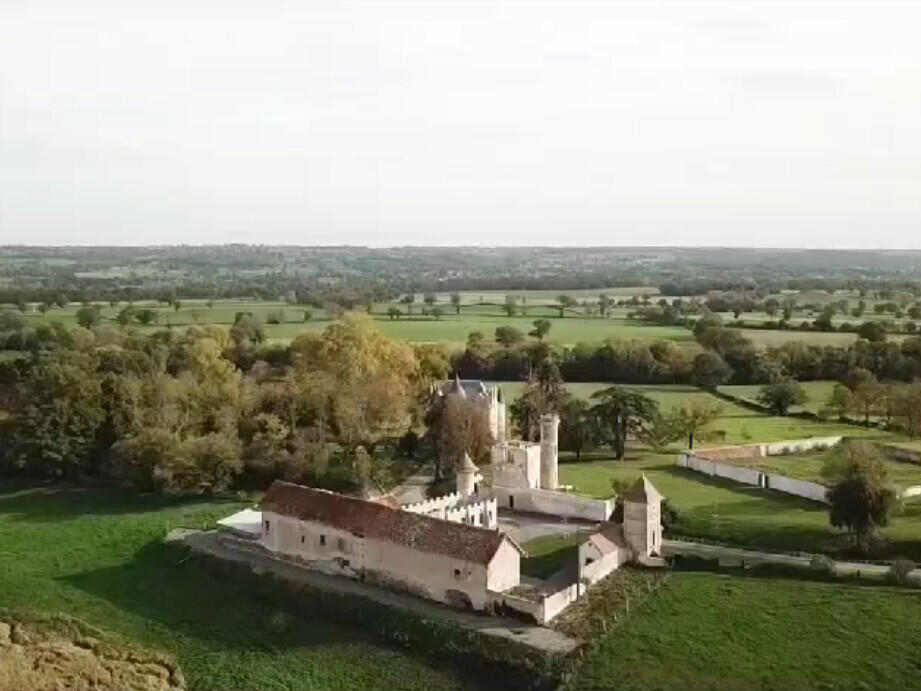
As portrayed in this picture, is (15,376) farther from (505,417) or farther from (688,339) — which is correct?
(688,339)

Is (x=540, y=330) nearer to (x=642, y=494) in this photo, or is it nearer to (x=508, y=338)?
(x=508, y=338)

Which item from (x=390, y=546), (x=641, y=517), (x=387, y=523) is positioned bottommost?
(x=390, y=546)

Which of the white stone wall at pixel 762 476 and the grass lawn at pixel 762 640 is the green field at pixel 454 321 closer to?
the white stone wall at pixel 762 476

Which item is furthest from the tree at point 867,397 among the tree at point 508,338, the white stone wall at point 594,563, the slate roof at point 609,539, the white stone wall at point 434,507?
the white stone wall at point 594,563

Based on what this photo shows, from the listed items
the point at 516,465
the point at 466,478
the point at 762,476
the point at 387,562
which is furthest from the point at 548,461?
the point at 387,562

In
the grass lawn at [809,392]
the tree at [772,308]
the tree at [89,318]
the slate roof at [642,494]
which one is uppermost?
the tree at [89,318]

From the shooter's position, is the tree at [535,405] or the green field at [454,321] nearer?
the tree at [535,405]

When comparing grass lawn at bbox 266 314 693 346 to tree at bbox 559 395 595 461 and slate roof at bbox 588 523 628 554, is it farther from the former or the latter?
slate roof at bbox 588 523 628 554
